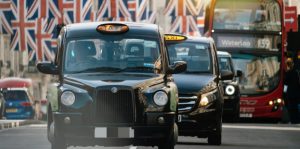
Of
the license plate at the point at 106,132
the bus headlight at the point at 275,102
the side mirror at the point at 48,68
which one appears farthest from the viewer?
the bus headlight at the point at 275,102

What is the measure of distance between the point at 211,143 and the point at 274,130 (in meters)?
7.56

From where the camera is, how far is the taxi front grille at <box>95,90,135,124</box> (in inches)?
588

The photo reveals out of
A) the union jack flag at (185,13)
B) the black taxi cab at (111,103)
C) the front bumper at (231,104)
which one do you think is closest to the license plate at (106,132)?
the black taxi cab at (111,103)

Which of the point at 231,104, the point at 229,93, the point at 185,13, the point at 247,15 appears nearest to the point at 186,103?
the point at 229,93

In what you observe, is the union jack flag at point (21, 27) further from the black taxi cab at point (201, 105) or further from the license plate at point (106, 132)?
the license plate at point (106, 132)

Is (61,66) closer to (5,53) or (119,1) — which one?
(119,1)

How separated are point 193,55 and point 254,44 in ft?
42.4

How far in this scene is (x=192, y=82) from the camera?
20500 millimetres

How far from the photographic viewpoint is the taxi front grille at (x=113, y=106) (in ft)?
49.0

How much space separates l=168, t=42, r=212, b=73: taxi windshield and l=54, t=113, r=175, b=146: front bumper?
6684 millimetres

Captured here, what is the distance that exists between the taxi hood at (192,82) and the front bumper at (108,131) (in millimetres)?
5140

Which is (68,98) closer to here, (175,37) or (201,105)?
(201,105)

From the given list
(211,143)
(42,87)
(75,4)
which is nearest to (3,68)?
(42,87)

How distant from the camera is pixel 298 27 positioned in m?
49.8
